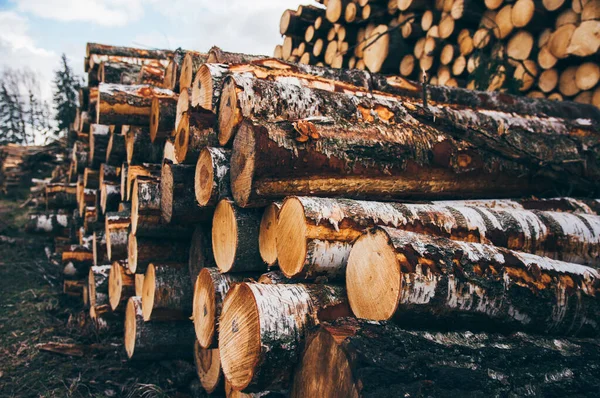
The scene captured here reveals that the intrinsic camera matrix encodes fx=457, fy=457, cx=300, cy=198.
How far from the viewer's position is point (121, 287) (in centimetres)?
374

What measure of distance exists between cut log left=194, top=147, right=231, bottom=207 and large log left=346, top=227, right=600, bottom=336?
0.96 metres

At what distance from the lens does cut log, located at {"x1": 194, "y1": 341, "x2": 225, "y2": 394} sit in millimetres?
2678

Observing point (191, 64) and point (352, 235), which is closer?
point (352, 235)

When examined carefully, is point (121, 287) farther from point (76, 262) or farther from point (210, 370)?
point (76, 262)

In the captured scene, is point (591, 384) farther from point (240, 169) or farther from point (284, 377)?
point (240, 169)

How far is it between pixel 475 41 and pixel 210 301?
153 inches

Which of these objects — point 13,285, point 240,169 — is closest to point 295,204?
point 240,169

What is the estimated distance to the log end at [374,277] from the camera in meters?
1.52

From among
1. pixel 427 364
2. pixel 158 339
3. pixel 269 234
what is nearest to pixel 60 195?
pixel 158 339

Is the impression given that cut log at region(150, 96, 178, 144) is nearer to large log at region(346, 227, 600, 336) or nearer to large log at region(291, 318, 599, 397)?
large log at region(346, 227, 600, 336)

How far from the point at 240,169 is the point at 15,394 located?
7.80ft

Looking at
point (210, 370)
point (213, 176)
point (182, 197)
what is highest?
point (213, 176)

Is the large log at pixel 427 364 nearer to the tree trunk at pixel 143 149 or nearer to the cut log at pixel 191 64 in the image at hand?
the cut log at pixel 191 64

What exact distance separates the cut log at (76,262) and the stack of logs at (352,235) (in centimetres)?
142
